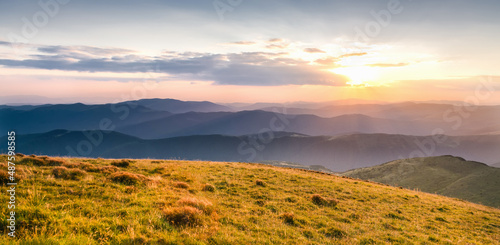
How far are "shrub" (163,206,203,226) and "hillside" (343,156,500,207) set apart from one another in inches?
2770

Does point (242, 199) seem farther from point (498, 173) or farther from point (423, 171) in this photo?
point (423, 171)

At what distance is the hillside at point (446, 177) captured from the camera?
197ft

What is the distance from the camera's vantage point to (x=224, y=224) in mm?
9492

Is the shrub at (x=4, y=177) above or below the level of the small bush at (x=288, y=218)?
above

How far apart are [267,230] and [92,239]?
6.15m

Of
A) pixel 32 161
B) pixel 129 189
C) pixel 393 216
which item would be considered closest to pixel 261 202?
pixel 129 189

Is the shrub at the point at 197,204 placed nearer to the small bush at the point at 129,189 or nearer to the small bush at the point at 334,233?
the small bush at the point at 129,189

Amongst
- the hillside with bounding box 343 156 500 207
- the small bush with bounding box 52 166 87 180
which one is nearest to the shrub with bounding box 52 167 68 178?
the small bush with bounding box 52 166 87 180

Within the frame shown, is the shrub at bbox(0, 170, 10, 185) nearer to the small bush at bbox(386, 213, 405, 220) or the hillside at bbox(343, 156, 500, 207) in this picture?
the small bush at bbox(386, 213, 405, 220)

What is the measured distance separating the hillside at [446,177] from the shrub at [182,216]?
7037 cm

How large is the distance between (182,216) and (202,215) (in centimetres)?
88

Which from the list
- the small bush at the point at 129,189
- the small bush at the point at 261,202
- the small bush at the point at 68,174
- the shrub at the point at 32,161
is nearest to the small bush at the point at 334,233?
the small bush at the point at 261,202

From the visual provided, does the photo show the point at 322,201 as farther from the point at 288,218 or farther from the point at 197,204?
the point at 197,204

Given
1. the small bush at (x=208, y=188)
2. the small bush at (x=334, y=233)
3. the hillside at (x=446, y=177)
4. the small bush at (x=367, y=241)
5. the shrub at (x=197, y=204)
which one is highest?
the shrub at (x=197, y=204)
